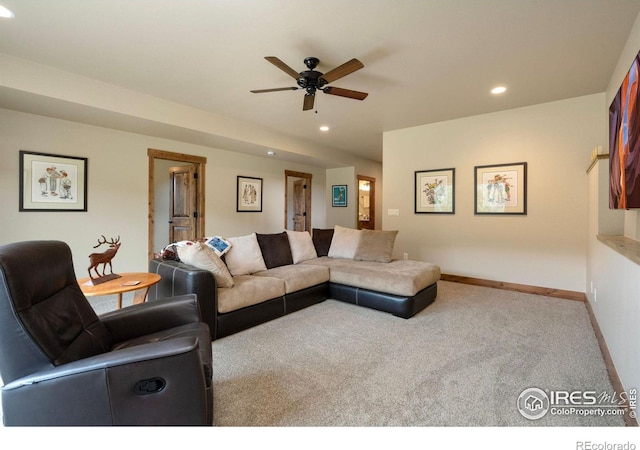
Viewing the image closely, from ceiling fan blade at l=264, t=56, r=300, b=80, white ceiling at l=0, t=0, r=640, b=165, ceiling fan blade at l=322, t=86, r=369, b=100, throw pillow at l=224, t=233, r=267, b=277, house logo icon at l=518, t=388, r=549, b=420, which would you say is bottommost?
house logo icon at l=518, t=388, r=549, b=420

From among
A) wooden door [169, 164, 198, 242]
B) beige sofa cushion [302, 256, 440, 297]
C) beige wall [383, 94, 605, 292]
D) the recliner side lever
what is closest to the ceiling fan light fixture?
beige wall [383, 94, 605, 292]

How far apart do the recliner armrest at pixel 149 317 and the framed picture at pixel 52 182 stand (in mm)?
2836

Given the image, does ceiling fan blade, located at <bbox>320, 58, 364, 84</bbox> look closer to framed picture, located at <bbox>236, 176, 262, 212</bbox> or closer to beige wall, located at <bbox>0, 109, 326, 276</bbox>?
beige wall, located at <bbox>0, 109, 326, 276</bbox>

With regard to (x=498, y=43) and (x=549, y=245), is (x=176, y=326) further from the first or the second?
(x=549, y=245)

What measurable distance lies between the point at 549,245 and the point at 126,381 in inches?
188

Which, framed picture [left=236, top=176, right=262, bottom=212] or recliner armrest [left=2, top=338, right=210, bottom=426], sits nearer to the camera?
recliner armrest [left=2, top=338, right=210, bottom=426]

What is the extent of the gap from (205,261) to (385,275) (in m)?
1.87

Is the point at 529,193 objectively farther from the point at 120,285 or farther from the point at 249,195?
the point at 120,285

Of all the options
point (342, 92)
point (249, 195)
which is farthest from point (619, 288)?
point (249, 195)

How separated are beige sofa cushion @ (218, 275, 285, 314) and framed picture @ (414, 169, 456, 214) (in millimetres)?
3027

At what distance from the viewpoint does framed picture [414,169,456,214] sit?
4.67 meters

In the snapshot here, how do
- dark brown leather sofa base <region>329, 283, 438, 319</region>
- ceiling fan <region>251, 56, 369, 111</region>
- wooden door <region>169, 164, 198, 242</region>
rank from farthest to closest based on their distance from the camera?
wooden door <region>169, 164, 198, 242</region>
dark brown leather sofa base <region>329, 283, 438, 319</region>
ceiling fan <region>251, 56, 369, 111</region>

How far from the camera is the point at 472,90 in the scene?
3.48 m

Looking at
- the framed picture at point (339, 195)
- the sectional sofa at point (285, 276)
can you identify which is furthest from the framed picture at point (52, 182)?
the framed picture at point (339, 195)
